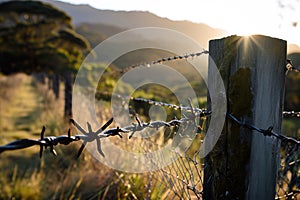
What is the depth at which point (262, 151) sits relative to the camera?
0.96m

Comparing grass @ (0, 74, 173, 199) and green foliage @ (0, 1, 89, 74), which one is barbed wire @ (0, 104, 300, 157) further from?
green foliage @ (0, 1, 89, 74)

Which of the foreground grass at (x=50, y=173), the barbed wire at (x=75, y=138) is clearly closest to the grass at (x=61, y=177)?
the foreground grass at (x=50, y=173)

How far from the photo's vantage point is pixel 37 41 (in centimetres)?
1341

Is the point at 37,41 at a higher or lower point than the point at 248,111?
higher

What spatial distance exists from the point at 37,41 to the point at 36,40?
5.3 inches

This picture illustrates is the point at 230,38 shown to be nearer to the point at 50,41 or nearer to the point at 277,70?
the point at 277,70

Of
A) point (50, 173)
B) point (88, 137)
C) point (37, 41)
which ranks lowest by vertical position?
point (50, 173)

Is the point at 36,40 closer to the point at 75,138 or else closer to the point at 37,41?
the point at 37,41

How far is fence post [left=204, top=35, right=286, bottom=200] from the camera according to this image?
93 centimetres

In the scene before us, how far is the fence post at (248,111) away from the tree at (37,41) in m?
9.23

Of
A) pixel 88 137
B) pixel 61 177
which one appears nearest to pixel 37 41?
pixel 61 177

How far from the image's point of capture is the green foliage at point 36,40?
11562mm

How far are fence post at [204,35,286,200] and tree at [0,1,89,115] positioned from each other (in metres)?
9.23

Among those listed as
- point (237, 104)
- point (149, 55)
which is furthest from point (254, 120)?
point (149, 55)
